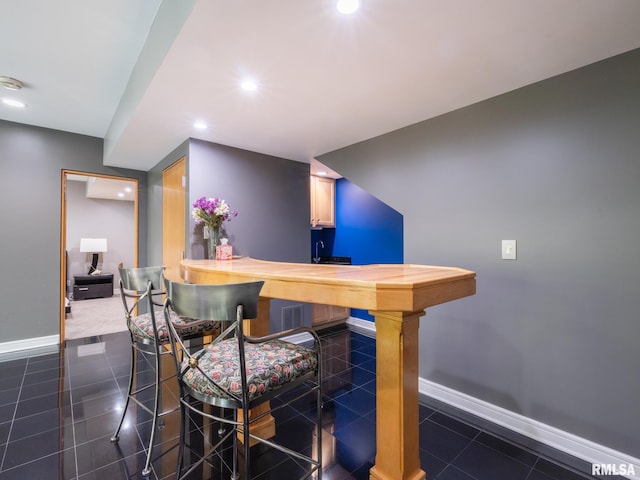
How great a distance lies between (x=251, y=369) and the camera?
1.13m

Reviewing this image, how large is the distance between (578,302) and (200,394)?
2.08m

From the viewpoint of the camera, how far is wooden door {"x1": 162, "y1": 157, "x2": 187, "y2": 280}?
303cm

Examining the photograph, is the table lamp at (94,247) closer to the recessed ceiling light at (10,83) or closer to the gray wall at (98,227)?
the gray wall at (98,227)

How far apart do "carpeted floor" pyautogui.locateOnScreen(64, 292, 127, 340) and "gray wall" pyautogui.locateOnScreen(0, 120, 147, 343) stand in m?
0.55

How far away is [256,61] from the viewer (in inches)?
65.2

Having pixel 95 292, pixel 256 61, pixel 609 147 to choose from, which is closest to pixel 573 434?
pixel 609 147

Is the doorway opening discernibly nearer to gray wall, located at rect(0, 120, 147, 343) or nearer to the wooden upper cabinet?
gray wall, located at rect(0, 120, 147, 343)

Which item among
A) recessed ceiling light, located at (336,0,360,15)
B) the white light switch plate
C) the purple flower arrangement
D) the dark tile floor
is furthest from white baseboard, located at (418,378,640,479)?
recessed ceiling light, located at (336,0,360,15)

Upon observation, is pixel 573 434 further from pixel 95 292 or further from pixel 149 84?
pixel 95 292

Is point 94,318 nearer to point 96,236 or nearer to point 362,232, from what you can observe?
point 96,236

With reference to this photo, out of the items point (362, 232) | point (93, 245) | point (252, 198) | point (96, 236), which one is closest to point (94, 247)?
point (93, 245)

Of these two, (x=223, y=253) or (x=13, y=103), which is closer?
(x=223, y=253)

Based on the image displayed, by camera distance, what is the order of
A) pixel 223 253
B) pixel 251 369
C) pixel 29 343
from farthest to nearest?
1. pixel 29 343
2. pixel 223 253
3. pixel 251 369

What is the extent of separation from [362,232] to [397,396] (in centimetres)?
319
